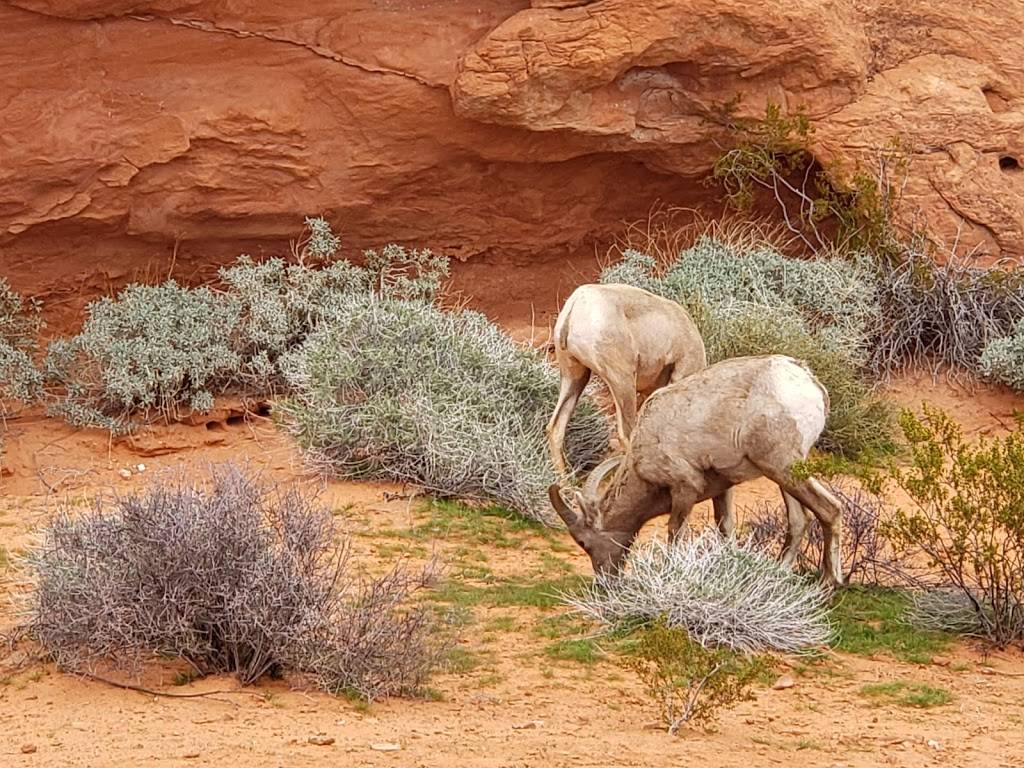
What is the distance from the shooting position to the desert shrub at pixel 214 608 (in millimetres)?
7641

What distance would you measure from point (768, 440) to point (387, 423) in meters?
3.69

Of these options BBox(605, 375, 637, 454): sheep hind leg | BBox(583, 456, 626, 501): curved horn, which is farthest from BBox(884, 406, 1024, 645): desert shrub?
BBox(605, 375, 637, 454): sheep hind leg

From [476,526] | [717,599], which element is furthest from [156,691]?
[476,526]

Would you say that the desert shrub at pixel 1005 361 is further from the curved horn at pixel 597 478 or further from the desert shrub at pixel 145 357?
the desert shrub at pixel 145 357

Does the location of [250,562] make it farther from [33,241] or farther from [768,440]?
[33,241]

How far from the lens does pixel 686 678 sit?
7.70 metres

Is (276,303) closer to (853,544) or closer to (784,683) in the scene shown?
(853,544)

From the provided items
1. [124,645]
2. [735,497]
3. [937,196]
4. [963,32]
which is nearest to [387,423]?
[735,497]

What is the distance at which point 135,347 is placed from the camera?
14.1 m

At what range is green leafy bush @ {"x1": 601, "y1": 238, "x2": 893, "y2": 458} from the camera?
1341 cm

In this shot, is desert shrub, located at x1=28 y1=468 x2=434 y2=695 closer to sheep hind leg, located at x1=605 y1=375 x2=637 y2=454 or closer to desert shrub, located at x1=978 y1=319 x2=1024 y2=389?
sheep hind leg, located at x1=605 y1=375 x2=637 y2=454

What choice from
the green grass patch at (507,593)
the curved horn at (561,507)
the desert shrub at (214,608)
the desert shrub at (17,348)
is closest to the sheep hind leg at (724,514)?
the green grass patch at (507,593)

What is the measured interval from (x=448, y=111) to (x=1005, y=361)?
16.3ft

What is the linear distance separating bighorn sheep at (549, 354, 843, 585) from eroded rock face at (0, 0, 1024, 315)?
5841mm
